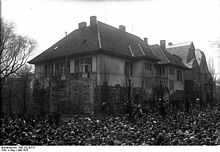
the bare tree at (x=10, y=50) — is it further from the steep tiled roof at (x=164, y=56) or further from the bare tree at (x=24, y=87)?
the steep tiled roof at (x=164, y=56)

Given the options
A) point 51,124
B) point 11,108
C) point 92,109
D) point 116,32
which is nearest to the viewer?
point 51,124

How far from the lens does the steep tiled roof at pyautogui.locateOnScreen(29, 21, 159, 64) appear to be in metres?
9.74

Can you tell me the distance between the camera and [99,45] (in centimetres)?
966

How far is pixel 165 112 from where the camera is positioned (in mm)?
7098

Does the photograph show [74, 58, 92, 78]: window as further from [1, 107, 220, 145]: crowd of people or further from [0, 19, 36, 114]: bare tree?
[1, 107, 220, 145]: crowd of people

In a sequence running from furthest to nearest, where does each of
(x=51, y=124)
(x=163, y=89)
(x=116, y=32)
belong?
(x=116, y=32) < (x=163, y=89) < (x=51, y=124)

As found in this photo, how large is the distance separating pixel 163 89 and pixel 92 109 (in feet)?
9.54

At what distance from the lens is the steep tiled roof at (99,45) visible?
9743mm

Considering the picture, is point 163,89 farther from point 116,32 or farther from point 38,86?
point 38,86

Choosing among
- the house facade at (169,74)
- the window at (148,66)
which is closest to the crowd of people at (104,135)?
the house facade at (169,74)

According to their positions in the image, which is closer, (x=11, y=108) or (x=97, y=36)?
(x=11, y=108)

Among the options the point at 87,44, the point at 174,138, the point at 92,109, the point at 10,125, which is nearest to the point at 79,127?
the point at 10,125

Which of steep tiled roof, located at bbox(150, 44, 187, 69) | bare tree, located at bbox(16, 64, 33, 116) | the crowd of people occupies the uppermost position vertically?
steep tiled roof, located at bbox(150, 44, 187, 69)

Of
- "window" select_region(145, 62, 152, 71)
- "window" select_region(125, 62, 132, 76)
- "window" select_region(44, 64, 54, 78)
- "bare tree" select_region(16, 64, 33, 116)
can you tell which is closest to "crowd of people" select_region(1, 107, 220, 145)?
"bare tree" select_region(16, 64, 33, 116)
